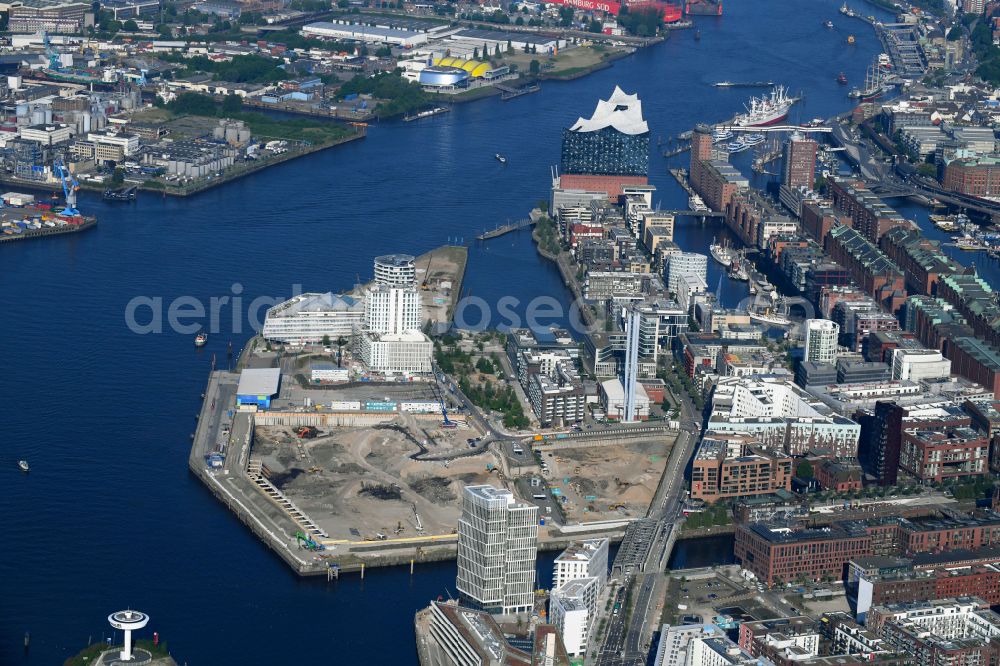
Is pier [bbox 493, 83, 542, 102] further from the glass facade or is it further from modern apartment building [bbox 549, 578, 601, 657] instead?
modern apartment building [bbox 549, 578, 601, 657]


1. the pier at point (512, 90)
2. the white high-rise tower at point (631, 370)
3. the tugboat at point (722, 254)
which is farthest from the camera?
the pier at point (512, 90)

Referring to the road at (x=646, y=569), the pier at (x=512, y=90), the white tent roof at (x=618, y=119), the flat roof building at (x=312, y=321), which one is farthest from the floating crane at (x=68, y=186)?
the road at (x=646, y=569)

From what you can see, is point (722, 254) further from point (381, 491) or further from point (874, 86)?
point (874, 86)

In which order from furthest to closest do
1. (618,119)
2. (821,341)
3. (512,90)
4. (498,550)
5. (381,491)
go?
(512,90) → (618,119) → (821,341) → (381,491) → (498,550)

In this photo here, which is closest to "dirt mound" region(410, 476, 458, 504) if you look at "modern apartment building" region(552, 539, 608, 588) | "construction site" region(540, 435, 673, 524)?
"construction site" region(540, 435, 673, 524)

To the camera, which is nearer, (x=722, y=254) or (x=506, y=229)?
(x=722, y=254)

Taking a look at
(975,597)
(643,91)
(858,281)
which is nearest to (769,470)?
(975,597)

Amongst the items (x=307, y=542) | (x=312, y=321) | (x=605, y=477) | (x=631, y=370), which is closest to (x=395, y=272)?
(x=312, y=321)

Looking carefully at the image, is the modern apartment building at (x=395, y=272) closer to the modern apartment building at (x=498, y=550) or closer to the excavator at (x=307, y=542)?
the excavator at (x=307, y=542)
